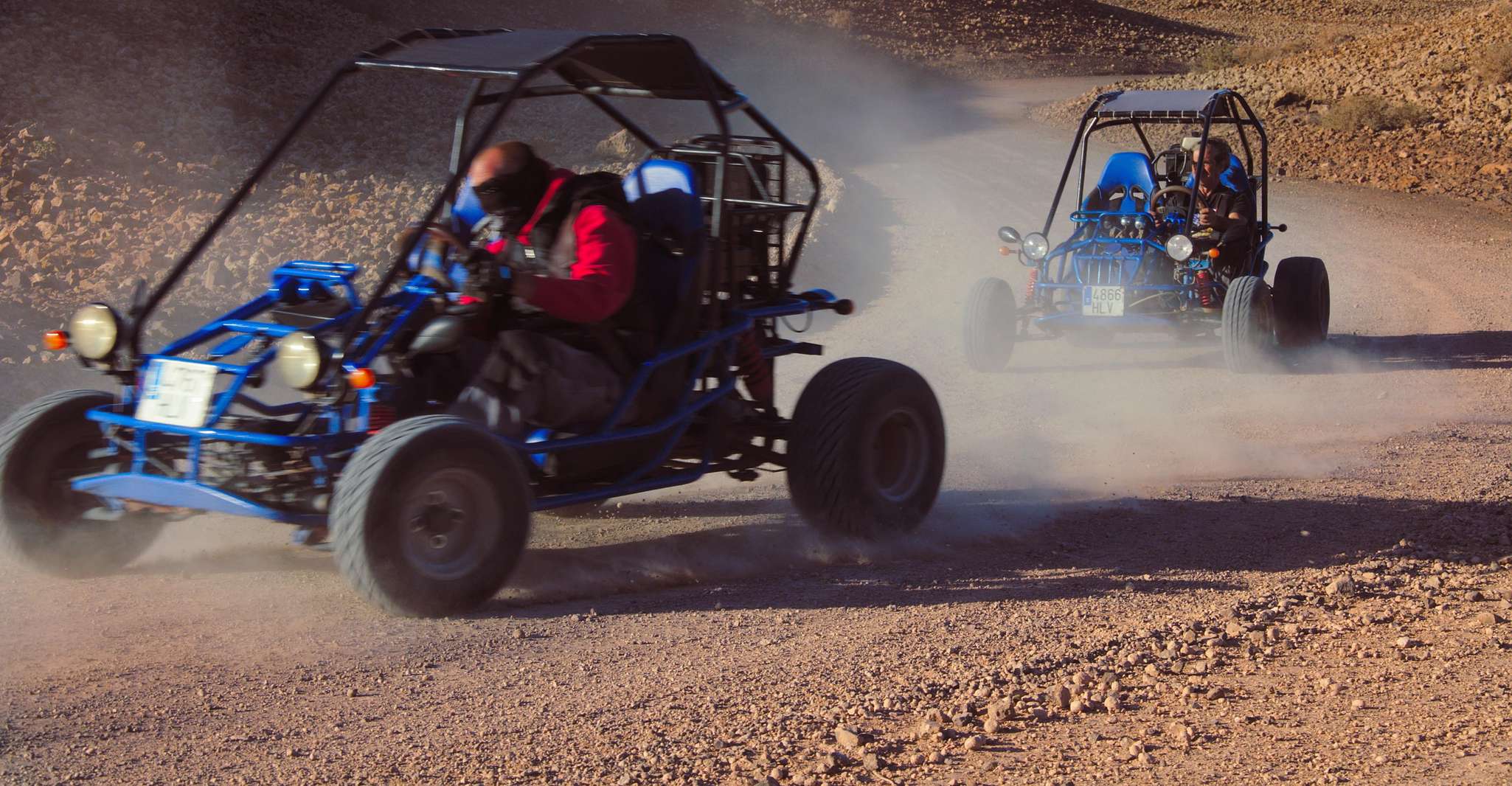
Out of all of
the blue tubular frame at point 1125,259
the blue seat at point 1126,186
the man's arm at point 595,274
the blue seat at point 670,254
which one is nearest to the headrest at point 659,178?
the blue seat at point 670,254

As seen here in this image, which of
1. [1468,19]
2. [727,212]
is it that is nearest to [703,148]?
[727,212]

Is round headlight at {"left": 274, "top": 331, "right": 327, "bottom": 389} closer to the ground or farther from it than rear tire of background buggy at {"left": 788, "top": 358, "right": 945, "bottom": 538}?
farther from it

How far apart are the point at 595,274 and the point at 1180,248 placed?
660cm

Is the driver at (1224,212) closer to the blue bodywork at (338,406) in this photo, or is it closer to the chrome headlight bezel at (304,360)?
the blue bodywork at (338,406)

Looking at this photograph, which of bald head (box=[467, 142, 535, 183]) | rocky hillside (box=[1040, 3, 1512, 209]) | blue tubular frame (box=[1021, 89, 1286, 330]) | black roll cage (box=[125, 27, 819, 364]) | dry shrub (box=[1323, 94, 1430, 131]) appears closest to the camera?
black roll cage (box=[125, 27, 819, 364])

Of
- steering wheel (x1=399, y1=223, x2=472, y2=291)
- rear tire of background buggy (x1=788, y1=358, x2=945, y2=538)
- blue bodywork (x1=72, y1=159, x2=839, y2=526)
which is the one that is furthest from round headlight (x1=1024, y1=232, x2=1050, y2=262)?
steering wheel (x1=399, y1=223, x2=472, y2=291)

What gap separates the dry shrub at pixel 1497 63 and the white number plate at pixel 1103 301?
53.8 ft

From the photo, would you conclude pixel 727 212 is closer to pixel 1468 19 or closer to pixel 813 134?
pixel 813 134

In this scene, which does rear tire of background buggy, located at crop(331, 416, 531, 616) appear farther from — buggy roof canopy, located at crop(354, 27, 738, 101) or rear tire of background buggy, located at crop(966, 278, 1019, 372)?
rear tire of background buggy, located at crop(966, 278, 1019, 372)

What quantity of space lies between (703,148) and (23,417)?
113 inches

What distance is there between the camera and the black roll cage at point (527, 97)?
17.1ft

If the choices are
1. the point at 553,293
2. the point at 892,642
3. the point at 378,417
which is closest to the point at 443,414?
the point at 378,417

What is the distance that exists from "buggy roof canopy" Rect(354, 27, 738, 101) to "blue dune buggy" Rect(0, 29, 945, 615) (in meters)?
0.01

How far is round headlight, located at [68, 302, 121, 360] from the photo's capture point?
5.36m
